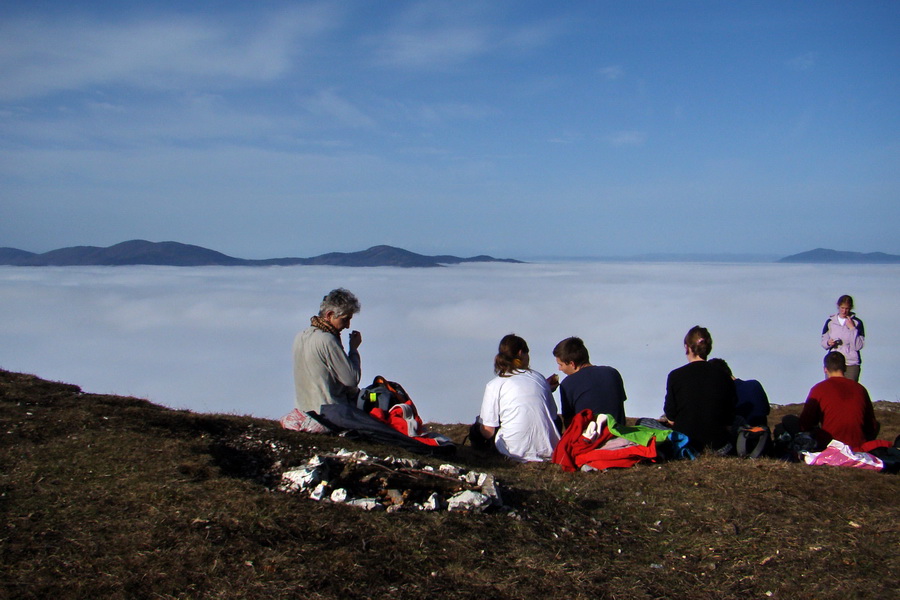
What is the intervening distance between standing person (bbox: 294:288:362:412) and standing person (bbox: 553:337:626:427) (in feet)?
7.63

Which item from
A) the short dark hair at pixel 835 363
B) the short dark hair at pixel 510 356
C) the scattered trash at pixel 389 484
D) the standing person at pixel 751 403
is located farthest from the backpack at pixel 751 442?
the scattered trash at pixel 389 484

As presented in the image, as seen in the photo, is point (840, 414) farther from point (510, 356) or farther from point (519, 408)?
point (510, 356)

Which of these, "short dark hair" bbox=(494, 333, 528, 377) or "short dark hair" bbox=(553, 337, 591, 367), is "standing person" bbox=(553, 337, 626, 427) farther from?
"short dark hair" bbox=(494, 333, 528, 377)

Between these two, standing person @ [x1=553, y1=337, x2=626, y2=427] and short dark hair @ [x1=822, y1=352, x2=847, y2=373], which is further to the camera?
short dark hair @ [x1=822, y1=352, x2=847, y2=373]

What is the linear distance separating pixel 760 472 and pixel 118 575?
533 cm

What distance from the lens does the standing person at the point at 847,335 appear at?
1165 cm

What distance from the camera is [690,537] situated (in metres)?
4.96

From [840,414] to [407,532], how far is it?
5.34m

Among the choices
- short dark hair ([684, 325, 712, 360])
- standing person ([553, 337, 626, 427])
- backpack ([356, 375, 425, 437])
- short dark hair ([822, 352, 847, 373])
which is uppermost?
short dark hair ([684, 325, 712, 360])

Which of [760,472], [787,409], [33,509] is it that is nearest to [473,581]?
[33,509]

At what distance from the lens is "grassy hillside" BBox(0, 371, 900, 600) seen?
3920 mm

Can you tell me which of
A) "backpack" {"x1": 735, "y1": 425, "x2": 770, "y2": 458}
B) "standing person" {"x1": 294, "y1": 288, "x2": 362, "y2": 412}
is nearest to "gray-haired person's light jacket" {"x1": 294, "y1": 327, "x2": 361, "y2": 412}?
"standing person" {"x1": 294, "y1": 288, "x2": 362, "y2": 412}

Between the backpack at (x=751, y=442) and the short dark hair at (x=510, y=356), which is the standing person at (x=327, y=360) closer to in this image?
the short dark hair at (x=510, y=356)

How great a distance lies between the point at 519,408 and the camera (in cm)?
728
